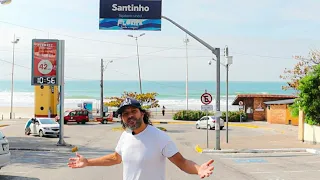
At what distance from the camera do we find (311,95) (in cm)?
2550

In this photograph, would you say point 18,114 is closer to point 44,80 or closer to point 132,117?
point 44,80

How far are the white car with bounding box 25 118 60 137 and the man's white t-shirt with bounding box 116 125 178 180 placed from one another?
26.6 meters

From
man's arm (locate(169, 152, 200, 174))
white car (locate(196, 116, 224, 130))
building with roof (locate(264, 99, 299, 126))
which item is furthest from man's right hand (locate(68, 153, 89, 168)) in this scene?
building with roof (locate(264, 99, 299, 126))

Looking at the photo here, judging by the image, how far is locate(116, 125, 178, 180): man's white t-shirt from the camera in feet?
15.4

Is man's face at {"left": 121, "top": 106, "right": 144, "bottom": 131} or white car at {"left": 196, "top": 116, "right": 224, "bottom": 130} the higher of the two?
man's face at {"left": 121, "top": 106, "right": 144, "bottom": 131}

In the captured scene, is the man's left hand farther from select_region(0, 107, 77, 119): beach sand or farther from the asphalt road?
select_region(0, 107, 77, 119): beach sand

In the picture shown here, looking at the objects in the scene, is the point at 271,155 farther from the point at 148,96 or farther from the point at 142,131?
the point at 148,96

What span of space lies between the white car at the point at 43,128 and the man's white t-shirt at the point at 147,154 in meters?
26.6

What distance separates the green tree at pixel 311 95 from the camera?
25.3 meters

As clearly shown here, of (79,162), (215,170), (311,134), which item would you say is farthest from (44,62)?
(79,162)

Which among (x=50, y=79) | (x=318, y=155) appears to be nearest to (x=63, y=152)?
(x=50, y=79)

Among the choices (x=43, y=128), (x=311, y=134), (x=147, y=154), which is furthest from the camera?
(x=43, y=128)

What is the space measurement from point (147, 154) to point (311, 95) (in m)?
22.5

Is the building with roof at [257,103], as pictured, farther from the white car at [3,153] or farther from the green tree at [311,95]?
the white car at [3,153]
